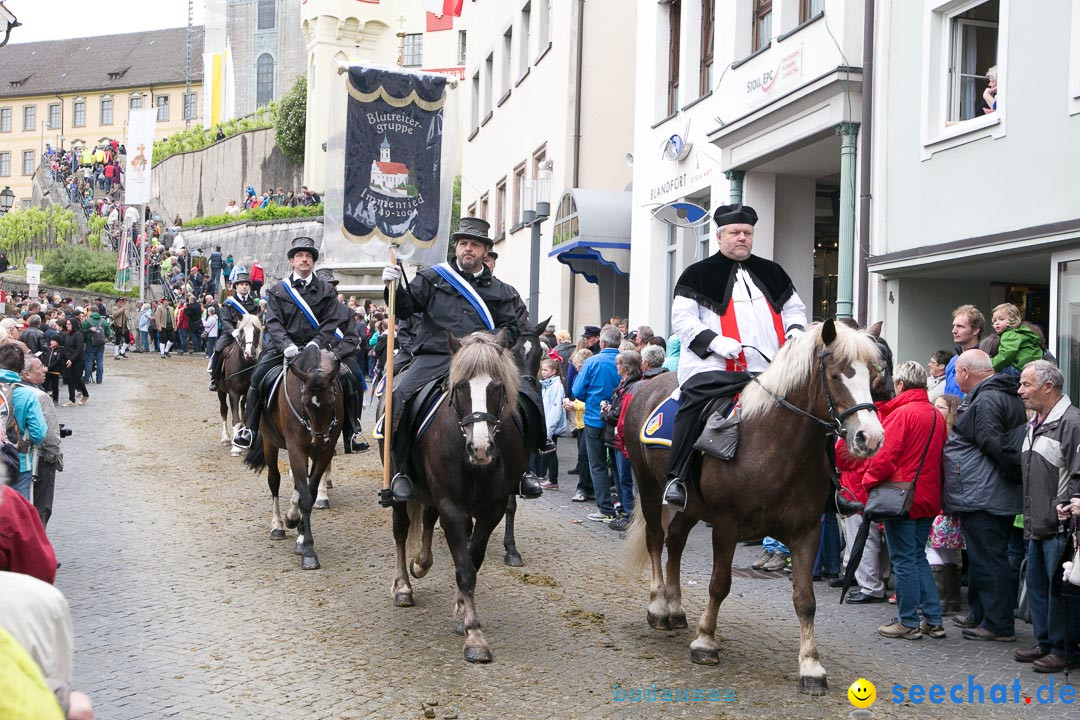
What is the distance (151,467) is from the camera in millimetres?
15609

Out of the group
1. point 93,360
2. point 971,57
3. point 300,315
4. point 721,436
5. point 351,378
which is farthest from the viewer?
point 93,360

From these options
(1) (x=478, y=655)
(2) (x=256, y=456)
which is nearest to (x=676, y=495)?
(1) (x=478, y=655)

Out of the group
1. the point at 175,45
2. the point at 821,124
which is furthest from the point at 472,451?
the point at 175,45

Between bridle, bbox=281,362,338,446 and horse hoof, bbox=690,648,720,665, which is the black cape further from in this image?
bridle, bbox=281,362,338,446

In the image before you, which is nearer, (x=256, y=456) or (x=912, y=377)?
(x=912, y=377)

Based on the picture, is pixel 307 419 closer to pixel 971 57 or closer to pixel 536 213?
pixel 971 57

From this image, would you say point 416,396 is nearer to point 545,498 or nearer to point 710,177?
point 545,498

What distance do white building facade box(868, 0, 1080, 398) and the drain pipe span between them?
9cm

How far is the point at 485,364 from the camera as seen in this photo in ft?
22.8

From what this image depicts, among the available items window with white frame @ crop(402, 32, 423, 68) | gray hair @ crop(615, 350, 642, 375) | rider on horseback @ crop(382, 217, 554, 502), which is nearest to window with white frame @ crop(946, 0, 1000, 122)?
gray hair @ crop(615, 350, 642, 375)

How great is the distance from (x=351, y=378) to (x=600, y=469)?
318 cm

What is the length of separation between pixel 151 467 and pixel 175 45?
97991mm

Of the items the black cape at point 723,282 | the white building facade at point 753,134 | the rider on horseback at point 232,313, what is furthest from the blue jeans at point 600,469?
the rider on horseback at point 232,313

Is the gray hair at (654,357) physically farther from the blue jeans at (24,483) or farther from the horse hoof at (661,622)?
the blue jeans at (24,483)
